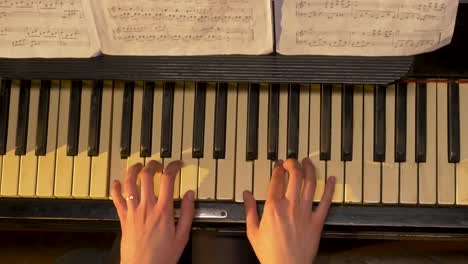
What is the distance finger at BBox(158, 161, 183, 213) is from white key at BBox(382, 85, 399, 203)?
0.49 m

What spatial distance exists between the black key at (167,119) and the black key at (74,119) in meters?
0.21

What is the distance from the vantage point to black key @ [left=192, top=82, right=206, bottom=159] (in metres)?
1.44

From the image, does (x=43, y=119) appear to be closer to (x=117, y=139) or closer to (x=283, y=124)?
(x=117, y=139)

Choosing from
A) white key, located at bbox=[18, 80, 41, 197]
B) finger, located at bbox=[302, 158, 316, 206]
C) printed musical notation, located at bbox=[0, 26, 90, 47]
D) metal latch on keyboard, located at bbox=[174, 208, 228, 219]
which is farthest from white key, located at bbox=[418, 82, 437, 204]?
white key, located at bbox=[18, 80, 41, 197]

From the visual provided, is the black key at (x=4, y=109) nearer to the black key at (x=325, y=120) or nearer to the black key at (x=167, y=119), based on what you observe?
the black key at (x=167, y=119)

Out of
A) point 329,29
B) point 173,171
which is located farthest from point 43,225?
point 329,29

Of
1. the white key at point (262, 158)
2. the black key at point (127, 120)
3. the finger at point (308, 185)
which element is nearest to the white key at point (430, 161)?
the finger at point (308, 185)

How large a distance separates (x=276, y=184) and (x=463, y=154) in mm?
443

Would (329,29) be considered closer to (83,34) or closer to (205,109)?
(205,109)

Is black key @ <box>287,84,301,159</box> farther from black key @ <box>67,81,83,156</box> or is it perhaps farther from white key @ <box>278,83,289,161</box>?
black key @ <box>67,81,83,156</box>

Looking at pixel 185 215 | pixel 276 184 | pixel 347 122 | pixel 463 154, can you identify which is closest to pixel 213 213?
pixel 185 215

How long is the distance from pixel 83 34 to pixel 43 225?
1.68 feet

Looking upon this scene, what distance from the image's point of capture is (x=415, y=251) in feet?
5.49

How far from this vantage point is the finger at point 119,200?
4.63 ft
